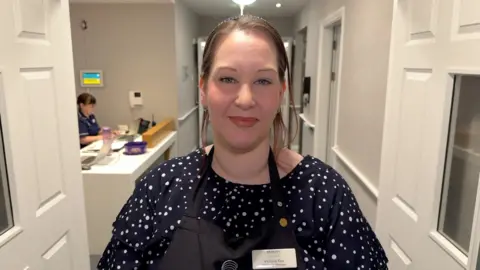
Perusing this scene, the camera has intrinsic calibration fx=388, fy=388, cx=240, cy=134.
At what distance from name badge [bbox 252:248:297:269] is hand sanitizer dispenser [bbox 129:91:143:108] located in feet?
12.2

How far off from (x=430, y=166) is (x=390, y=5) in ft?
3.20

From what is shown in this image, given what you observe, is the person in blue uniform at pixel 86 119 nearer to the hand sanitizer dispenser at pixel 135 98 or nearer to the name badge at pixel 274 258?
the hand sanitizer dispenser at pixel 135 98

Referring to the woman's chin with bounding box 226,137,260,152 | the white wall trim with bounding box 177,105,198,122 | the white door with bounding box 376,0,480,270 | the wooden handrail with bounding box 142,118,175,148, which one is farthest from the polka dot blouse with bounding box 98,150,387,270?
the white wall trim with bounding box 177,105,198,122

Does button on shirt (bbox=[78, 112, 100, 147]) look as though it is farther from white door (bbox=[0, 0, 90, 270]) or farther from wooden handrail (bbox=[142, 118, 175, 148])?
white door (bbox=[0, 0, 90, 270])

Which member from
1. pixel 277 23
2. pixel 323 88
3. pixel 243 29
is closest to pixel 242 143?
pixel 243 29

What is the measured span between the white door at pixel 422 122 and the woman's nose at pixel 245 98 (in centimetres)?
62

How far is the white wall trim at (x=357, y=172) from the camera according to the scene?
2.15 meters

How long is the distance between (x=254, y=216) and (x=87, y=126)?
331 cm

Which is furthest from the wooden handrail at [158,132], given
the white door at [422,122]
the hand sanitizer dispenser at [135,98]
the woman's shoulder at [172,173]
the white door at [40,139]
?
the woman's shoulder at [172,173]

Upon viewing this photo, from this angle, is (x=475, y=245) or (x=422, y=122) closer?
(x=475, y=245)

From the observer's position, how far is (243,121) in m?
0.90

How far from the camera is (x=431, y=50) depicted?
129cm

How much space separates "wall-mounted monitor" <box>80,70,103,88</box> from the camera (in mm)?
4215

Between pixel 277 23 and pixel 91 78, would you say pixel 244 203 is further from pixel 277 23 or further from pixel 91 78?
pixel 277 23
